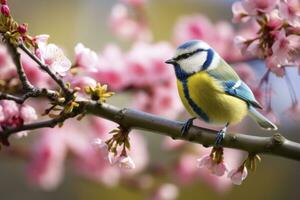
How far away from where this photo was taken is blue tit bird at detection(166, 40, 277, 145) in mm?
904

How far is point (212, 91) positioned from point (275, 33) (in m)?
0.12

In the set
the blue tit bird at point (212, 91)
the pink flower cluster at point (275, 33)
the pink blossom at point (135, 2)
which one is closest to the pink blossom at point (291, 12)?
the pink flower cluster at point (275, 33)

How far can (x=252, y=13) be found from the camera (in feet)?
3.06

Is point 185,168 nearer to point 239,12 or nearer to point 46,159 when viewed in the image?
point 46,159

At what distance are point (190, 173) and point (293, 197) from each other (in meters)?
1.69

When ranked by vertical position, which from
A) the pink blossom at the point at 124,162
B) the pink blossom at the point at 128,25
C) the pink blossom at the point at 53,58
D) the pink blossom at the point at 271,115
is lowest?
the pink blossom at the point at 128,25

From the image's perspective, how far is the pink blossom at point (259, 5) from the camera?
35.8 inches

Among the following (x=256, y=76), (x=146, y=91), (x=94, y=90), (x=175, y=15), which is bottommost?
(x=175, y=15)

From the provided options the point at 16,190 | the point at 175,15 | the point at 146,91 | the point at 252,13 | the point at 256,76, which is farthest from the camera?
the point at 175,15

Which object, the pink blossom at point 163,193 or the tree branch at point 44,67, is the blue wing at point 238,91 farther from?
the pink blossom at point 163,193

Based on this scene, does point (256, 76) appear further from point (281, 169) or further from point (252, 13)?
point (281, 169)

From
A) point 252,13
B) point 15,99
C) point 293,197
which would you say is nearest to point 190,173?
point 252,13

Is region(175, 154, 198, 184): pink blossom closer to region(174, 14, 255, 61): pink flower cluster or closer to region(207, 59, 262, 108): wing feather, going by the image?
region(174, 14, 255, 61): pink flower cluster

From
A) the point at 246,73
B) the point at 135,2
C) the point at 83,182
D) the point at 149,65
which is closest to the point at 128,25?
the point at 135,2
